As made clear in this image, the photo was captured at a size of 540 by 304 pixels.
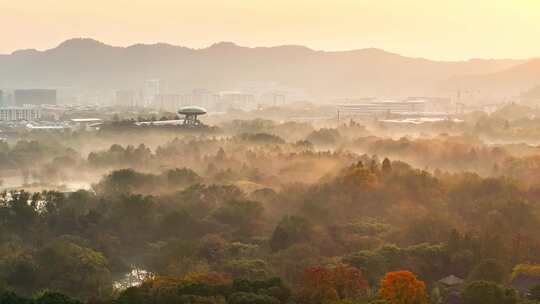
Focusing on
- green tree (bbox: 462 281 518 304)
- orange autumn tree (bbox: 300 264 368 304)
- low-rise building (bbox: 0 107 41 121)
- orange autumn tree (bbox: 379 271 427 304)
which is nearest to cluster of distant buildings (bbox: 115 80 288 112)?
low-rise building (bbox: 0 107 41 121)

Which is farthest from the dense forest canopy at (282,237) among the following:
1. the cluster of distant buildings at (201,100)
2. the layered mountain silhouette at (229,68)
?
the layered mountain silhouette at (229,68)

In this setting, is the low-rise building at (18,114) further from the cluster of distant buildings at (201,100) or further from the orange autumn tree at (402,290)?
the orange autumn tree at (402,290)

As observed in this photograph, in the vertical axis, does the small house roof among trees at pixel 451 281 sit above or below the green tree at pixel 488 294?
below

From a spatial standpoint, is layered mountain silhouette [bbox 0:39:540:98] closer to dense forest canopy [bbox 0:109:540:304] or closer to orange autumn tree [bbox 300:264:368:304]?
dense forest canopy [bbox 0:109:540:304]

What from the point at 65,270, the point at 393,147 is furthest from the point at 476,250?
the point at 393,147

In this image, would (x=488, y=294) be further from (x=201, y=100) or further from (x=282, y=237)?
(x=201, y=100)

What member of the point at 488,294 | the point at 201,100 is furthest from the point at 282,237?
the point at 201,100
